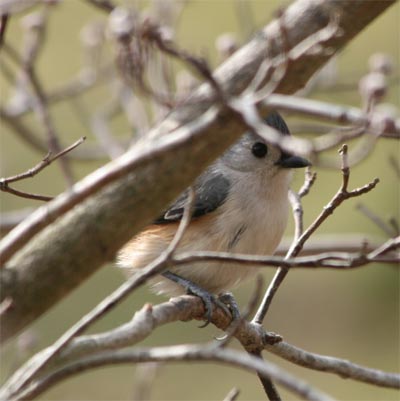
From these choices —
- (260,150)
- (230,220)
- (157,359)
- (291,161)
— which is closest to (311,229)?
(230,220)

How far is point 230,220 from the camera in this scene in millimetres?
3848

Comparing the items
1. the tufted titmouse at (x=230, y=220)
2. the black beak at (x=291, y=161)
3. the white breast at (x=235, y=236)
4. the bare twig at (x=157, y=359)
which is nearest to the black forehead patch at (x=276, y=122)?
the tufted titmouse at (x=230, y=220)

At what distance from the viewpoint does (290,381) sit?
173 centimetres

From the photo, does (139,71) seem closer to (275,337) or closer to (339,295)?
A: (275,337)

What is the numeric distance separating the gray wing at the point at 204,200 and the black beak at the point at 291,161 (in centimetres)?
26

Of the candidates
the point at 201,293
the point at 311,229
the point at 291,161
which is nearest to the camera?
the point at 311,229

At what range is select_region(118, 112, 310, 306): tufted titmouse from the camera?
379cm

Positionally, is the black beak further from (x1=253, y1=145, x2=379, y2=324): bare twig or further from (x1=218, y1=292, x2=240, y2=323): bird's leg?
(x1=253, y1=145, x2=379, y2=324): bare twig

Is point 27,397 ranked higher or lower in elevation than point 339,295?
lower

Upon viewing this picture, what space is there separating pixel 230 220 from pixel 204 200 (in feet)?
0.56

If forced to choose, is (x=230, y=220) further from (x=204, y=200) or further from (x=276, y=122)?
(x=276, y=122)

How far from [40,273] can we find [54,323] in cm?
540

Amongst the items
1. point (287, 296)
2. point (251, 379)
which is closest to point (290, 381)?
point (251, 379)

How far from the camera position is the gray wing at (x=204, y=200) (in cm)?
392
